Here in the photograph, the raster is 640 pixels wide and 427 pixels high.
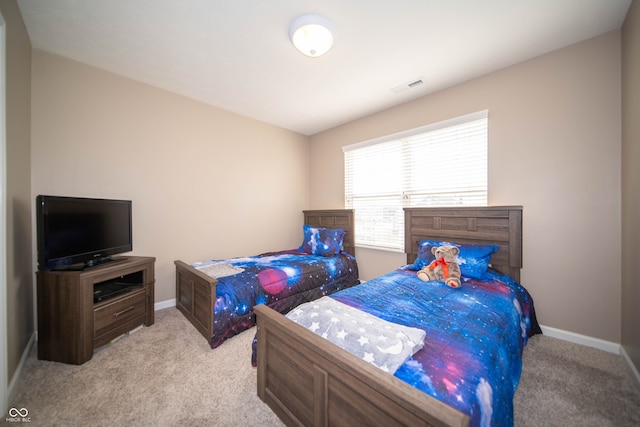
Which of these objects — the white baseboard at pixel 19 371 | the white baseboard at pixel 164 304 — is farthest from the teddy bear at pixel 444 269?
the white baseboard at pixel 19 371

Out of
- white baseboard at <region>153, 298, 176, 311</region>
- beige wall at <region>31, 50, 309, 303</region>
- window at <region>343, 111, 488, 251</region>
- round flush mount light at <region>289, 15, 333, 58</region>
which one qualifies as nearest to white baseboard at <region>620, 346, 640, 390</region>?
window at <region>343, 111, 488, 251</region>

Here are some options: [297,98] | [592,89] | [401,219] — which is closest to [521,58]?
[592,89]

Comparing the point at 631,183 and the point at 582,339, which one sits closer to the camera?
the point at 631,183

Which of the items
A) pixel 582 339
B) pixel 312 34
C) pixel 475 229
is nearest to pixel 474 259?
pixel 475 229

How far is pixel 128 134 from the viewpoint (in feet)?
8.57

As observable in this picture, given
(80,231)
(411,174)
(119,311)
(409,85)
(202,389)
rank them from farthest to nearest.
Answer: (411,174)
(409,85)
(119,311)
(80,231)
(202,389)

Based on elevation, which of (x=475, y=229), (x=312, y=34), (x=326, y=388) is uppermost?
(x=312, y=34)

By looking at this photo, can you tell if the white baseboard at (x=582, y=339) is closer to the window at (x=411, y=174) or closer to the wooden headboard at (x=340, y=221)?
the window at (x=411, y=174)

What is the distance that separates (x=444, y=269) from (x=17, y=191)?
3564mm

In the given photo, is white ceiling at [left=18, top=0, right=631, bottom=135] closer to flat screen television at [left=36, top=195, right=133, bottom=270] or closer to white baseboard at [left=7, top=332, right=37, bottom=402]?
flat screen television at [left=36, top=195, right=133, bottom=270]

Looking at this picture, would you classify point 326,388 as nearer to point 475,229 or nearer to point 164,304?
point 475,229

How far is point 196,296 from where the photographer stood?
232 centimetres

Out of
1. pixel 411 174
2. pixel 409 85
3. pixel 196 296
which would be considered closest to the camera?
pixel 196 296

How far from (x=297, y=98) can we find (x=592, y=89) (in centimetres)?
285
